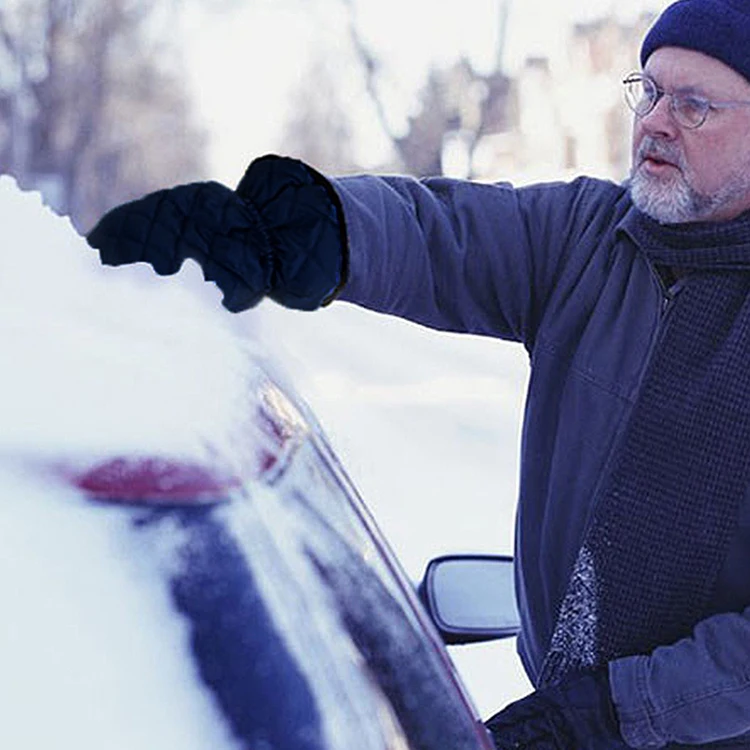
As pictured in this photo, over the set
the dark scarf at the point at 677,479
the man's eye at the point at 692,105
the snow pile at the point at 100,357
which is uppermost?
the man's eye at the point at 692,105

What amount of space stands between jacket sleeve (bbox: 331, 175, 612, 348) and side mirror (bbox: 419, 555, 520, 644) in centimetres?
43

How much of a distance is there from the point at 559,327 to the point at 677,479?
318mm

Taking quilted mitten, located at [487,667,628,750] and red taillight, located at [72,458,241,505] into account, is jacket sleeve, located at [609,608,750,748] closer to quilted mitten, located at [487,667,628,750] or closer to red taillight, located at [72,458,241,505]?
quilted mitten, located at [487,667,628,750]

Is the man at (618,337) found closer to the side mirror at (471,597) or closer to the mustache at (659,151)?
the mustache at (659,151)

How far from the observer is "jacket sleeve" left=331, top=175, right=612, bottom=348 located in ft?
6.40

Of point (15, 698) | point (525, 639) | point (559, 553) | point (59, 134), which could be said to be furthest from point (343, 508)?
point (59, 134)

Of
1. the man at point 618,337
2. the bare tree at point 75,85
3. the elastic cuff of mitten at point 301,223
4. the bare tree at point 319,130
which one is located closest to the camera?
the elastic cuff of mitten at point 301,223

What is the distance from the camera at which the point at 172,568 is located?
1.06 m

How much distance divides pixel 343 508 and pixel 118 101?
3785 cm

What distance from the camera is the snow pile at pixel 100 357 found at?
3.51 feet

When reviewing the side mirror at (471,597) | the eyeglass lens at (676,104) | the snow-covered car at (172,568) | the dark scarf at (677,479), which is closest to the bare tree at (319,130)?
the side mirror at (471,597)

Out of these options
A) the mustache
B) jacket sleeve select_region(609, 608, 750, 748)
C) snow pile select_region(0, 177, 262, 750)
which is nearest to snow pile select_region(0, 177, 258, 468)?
snow pile select_region(0, 177, 262, 750)

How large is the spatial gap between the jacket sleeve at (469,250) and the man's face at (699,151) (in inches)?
5.8

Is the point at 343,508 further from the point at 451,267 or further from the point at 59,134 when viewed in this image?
the point at 59,134
